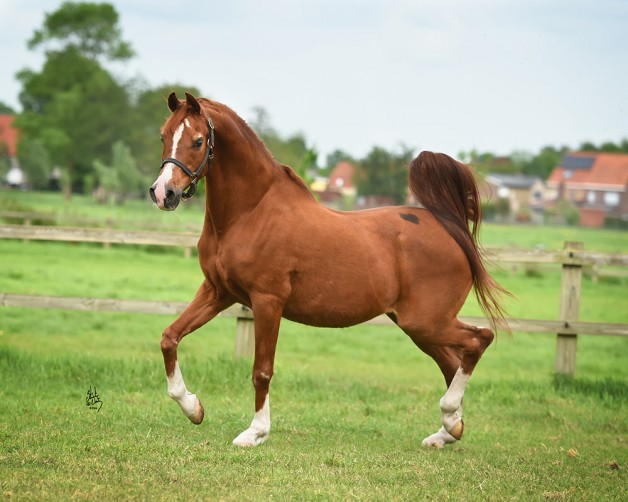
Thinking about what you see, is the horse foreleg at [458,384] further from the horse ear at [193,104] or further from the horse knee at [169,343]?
the horse ear at [193,104]

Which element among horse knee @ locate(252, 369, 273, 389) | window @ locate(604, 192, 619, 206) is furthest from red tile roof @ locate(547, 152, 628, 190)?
horse knee @ locate(252, 369, 273, 389)

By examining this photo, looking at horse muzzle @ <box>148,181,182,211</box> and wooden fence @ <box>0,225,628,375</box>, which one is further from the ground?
horse muzzle @ <box>148,181,182,211</box>

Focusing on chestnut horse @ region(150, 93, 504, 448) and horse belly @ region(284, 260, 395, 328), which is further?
horse belly @ region(284, 260, 395, 328)

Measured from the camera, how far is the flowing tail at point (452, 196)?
22.5 ft

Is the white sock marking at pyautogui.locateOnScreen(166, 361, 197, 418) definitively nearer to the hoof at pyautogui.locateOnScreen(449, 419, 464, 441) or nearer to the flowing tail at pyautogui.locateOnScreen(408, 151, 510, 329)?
the hoof at pyautogui.locateOnScreen(449, 419, 464, 441)

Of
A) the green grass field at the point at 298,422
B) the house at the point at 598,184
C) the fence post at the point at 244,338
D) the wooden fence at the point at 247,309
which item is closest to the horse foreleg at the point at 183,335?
the green grass field at the point at 298,422

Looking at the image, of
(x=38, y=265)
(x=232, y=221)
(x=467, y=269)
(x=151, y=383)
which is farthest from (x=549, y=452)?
(x=38, y=265)

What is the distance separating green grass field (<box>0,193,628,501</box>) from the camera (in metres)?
5.05

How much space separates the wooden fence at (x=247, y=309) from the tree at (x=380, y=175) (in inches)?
1162

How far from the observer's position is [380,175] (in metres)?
41.8

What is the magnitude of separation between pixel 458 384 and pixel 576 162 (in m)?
105

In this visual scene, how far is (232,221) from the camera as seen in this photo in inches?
240

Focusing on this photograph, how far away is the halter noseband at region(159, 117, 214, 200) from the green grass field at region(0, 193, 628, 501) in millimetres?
1235

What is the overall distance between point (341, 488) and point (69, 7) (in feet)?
228
